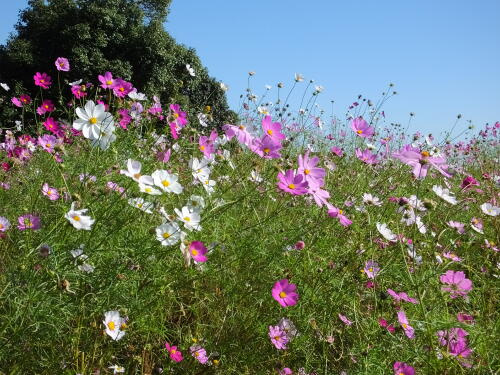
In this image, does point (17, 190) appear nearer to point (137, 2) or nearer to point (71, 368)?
point (71, 368)

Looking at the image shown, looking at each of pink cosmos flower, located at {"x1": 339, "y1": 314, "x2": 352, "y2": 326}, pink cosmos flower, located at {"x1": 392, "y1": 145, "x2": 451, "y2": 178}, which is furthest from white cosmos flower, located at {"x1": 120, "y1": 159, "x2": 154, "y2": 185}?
pink cosmos flower, located at {"x1": 392, "y1": 145, "x2": 451, "y2": 178}

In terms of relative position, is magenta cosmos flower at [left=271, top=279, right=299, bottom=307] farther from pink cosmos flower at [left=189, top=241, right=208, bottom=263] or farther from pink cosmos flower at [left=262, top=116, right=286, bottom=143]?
pink cosmos flower at [left=262, top=116, right=286, bottom=143]

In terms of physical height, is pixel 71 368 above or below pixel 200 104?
below

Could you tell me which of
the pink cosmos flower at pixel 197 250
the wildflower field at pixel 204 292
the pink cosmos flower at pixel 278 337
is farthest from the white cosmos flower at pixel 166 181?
the pink cosmos flower at pixel 278 337

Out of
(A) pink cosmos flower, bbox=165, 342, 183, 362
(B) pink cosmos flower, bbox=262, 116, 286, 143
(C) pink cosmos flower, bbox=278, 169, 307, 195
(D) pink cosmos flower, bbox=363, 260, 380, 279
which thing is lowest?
(A) pink cosmos flower, bbox=165, 342, 183, 362

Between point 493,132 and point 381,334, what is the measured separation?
6.11 m

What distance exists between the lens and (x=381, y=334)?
1437 mm

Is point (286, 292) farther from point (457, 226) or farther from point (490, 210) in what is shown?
point (490, 210)

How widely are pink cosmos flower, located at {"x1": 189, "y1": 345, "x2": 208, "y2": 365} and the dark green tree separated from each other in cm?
800

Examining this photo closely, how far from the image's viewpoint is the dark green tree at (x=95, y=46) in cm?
900

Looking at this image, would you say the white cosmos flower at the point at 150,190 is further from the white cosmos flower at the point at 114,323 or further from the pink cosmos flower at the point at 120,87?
the pink cosmos flower at the point at 120,87

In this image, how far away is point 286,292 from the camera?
142 cm

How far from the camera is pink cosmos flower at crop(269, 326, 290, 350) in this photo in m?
1.38

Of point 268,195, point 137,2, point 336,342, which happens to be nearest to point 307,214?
point 268,195
